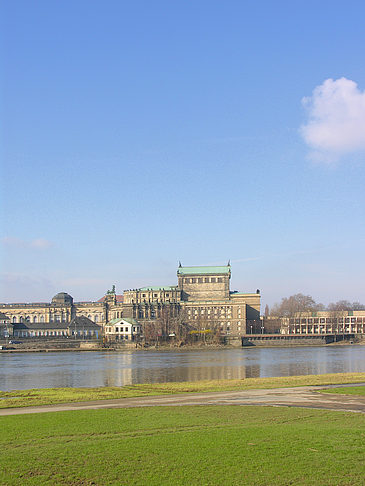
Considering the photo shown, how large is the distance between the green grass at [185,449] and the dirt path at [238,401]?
363 cm

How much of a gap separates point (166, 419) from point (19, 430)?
6352mm

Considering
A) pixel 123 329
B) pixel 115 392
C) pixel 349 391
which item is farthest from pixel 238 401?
pixel 123 329

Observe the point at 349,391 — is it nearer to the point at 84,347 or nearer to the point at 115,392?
the point at 115,392

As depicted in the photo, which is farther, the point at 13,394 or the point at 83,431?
the point at 13,394

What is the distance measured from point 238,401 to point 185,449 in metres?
14.7

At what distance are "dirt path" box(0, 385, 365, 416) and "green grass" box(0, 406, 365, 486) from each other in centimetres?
363

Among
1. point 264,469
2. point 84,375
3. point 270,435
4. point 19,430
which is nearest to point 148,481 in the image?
point 264,469

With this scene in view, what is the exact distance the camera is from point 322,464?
16.5 m

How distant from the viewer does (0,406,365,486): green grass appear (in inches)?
608

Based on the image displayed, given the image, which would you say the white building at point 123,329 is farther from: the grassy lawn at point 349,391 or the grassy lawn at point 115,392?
the grassy lawn at point 349,391

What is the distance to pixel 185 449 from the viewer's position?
1838 centimetres

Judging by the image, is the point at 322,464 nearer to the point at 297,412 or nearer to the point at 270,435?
the point at 270,435

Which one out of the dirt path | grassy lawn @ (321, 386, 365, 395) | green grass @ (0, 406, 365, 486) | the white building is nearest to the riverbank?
the white building

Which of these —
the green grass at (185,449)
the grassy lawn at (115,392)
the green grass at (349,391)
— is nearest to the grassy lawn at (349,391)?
the green grass at (349,391)
